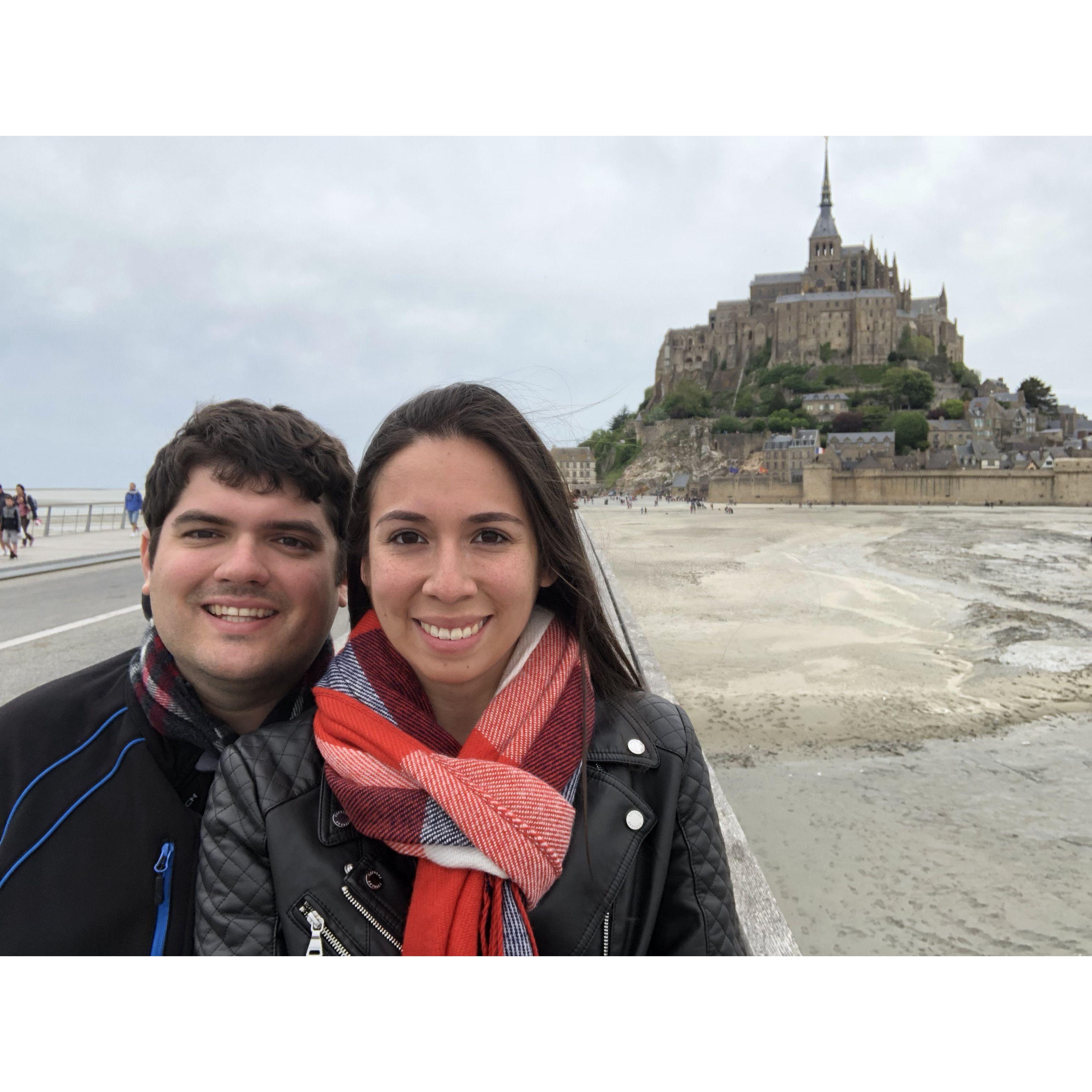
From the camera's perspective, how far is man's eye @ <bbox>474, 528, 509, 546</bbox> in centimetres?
143

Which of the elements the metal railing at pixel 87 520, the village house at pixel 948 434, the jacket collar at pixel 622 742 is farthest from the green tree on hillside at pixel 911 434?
the jacket collar at pixel 622 742

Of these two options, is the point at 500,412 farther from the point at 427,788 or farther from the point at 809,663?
the point at 809,663

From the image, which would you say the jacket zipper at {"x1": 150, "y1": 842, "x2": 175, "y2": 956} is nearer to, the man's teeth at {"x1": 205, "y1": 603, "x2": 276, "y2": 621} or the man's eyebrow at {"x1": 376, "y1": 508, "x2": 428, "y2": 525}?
the man's teeth at {"x1": 205, "y1": 603, "x2": 276, "y2": 621}

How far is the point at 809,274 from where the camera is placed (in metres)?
72.9

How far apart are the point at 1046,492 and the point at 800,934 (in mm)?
57196

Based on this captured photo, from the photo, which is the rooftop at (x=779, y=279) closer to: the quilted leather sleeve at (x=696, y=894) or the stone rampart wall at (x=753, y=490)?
the stone rampart wall at (x=753, y=490)

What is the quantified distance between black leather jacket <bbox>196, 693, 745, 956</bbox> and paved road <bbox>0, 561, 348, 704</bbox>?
3.05m

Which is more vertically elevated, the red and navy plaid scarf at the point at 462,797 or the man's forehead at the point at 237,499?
the man's forehead at the point at 237,499

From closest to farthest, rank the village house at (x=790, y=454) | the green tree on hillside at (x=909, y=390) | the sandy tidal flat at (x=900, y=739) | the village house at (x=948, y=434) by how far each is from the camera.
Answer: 1. the sandy tidal flat at (x=900, y=739)
2. the village house at (x=948, y=434)
3. the village house at (x=790, y=454)
4. the green tree on hillside at (x=909, y=390)

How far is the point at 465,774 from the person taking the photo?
1306 mm

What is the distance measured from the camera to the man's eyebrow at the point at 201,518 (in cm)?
157

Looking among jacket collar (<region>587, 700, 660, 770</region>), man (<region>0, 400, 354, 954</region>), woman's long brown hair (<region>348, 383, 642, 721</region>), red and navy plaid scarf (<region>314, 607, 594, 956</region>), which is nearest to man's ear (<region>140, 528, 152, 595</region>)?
man (<region>0, 400, 354, 954</region>)

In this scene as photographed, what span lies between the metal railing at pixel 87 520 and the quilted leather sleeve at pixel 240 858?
1929 centimetres

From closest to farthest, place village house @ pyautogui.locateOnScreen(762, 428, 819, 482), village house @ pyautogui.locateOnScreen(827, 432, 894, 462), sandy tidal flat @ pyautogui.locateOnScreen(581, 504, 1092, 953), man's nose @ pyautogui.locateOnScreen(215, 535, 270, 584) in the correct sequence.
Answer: man's nose @ pyautogui.locateOnScreen(215, 535, 270, 584) → sandy tidal flat @ pyautogui.locateOnScreen(581, 504, 1092, 953) → village house @ pyautogui.locateOnScreen(827, 432, 894, 462) → village house @ pyautogui.locateOnScreen(762, 428, 819, 482)
